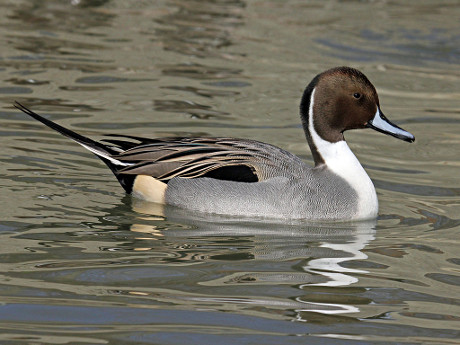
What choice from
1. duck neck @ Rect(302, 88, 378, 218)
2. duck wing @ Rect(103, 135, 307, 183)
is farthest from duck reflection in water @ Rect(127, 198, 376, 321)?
duck wing @ Rect(103, 135, 307, 183)

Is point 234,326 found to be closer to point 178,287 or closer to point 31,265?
point 178,287

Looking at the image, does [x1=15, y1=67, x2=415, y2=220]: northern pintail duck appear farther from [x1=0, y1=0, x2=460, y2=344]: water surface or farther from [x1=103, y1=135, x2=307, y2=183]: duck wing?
[x1=0, y1=0, x2=460, y2=344]: water surface

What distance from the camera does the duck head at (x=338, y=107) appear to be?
7223 millimetres

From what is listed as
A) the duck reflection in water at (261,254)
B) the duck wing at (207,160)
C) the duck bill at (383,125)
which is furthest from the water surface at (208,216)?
the duck bill at (383,125)

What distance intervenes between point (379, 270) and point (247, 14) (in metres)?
8.39

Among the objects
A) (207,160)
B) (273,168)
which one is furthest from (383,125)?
(207,160)

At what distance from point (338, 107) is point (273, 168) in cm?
69

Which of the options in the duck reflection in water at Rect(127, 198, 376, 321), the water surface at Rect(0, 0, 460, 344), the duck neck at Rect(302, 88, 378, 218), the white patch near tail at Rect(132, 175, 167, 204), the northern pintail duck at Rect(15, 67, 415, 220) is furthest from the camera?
the white patch near tail at Rect(132, 175, 167, 204)

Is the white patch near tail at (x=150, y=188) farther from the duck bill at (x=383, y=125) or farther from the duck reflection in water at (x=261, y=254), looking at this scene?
the duck bill at (x=383, y=125)

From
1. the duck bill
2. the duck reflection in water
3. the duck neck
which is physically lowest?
the duck reflection in water

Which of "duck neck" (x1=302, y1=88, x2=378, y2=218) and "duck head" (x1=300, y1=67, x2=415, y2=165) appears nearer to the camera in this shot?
"duck neck" (x1=302, y1=88, x2=378, y2=218)

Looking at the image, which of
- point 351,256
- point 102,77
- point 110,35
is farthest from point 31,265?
point 110,35

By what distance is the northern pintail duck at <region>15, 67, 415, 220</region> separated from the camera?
6938 mm

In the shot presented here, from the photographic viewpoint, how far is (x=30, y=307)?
4957 millimetres
